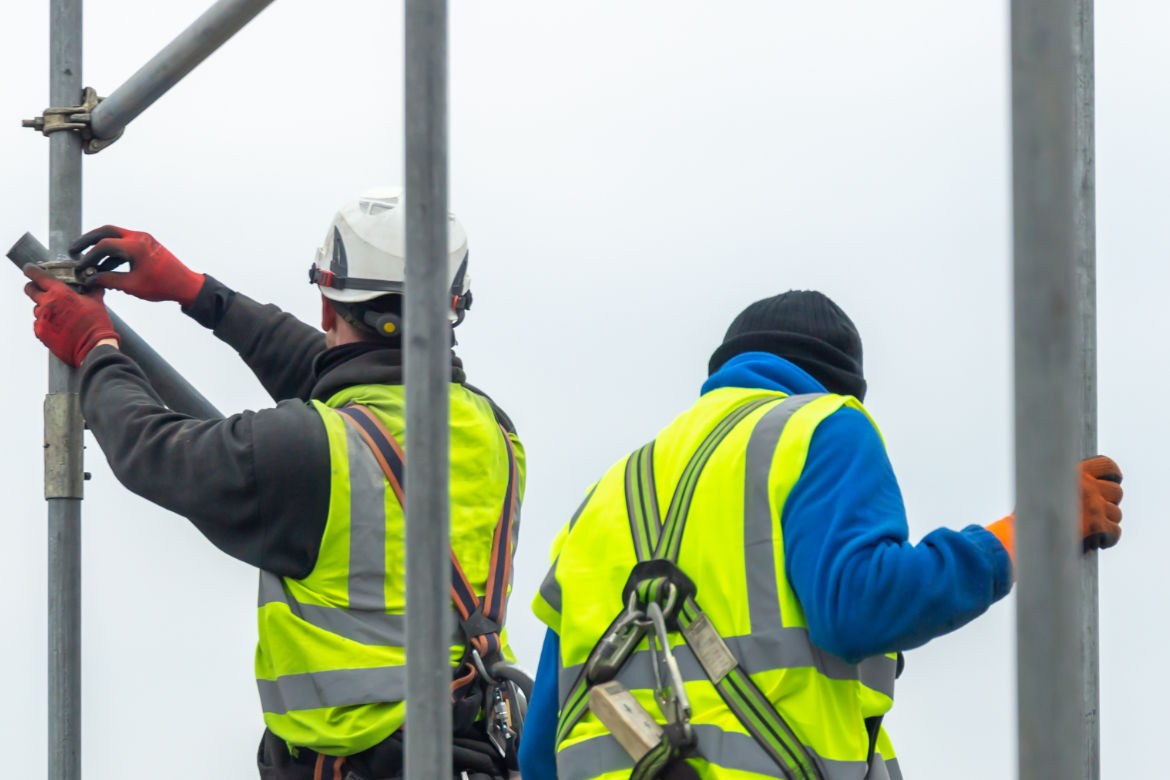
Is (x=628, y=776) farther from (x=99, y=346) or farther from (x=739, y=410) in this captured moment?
(x=99, y=346)

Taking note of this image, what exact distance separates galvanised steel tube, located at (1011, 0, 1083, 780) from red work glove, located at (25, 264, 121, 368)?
11.1 feet

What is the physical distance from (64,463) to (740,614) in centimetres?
218

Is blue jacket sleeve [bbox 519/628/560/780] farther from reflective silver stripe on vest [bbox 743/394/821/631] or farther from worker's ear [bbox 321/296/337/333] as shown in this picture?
worker's ear [bbox 321/296/337/333]

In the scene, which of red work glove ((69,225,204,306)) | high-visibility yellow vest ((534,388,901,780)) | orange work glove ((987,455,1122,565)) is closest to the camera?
orange work glove ((987,455,1122,565))

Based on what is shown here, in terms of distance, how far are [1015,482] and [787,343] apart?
200 centimetres

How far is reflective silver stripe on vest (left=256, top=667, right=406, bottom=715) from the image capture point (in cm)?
396

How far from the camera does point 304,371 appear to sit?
5.09 metres

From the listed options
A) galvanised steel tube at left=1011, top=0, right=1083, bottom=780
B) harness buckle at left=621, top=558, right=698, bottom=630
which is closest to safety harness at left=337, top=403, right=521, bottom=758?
harness buckle at left=621, top=558, right=698, bottom=630

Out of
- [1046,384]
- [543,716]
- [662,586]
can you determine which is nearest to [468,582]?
[543,716]

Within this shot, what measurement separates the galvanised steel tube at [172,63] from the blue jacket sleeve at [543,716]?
140 cm

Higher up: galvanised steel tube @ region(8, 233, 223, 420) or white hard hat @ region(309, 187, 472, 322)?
white hard hat @ region(309, 187, 472, 322)

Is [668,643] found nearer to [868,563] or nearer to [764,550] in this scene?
[764,550]

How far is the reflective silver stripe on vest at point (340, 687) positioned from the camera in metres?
3.96

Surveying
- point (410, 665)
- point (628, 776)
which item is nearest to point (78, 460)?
point (628, 776)
